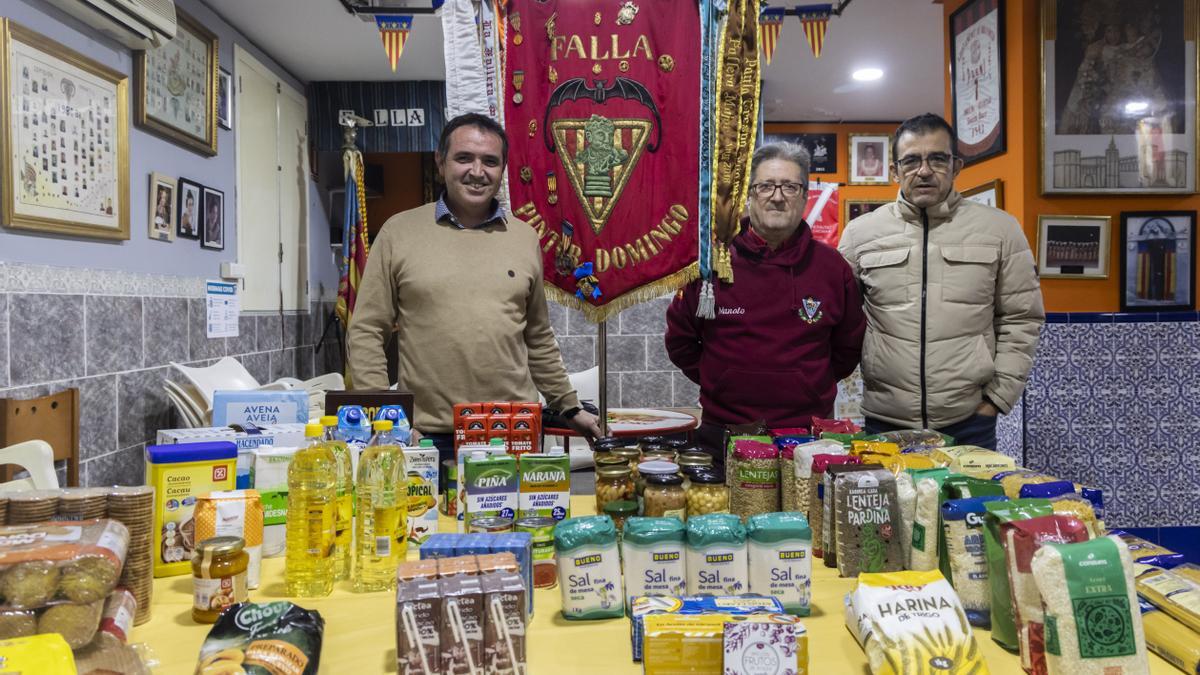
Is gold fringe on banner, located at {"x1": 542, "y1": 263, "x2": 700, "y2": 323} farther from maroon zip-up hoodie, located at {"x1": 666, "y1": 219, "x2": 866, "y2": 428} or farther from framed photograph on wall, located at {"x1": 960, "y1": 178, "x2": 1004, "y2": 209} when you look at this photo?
framed photograph on wall, located at {"x1": 960, "y1": 178, "x2": 1004, "y2": 209}

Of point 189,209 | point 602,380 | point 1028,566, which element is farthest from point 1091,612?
point 189,209

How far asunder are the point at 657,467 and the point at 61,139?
3003mm

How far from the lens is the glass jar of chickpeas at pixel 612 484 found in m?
1.63

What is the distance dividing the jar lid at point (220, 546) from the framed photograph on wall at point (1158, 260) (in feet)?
13.0

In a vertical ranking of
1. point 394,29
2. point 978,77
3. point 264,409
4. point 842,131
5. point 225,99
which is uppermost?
point 842,131

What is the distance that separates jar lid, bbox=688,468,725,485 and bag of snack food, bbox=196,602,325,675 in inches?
28.7

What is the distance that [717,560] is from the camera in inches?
48.7

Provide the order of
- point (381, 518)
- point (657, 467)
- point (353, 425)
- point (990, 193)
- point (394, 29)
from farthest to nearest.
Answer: point (394, 29) < point (990, 193) < point (353, 425) < point (657, 467) < point (381, 518)

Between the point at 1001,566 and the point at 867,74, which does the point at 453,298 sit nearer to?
the point at 1001,566

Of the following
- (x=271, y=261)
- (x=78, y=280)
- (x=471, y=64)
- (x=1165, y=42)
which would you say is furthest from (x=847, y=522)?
(x=271, y=261)

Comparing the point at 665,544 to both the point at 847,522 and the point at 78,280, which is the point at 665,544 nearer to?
the point at 847,522

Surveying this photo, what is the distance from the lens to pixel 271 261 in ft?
18.5

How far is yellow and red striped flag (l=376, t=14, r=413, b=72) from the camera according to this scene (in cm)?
412

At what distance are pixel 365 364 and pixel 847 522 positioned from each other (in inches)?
57.7
